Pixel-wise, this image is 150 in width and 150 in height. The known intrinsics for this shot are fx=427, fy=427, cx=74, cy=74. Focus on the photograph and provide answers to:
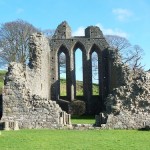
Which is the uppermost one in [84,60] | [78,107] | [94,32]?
[94,32]

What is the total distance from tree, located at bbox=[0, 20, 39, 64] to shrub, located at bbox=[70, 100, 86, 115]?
811 centimetres

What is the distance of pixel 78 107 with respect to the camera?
3531 centimetres

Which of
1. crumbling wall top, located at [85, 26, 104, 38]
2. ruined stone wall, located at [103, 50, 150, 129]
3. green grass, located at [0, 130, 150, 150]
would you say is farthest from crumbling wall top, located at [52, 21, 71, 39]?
green grass, located at [0, 130, 150, 150]

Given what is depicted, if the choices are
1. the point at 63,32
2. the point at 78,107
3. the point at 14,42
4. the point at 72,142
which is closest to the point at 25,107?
the point at 72,142

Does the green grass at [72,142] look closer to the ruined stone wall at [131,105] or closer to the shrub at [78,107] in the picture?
the ruined stone wall at [131,105]

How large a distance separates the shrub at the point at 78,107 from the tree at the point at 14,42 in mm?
8109

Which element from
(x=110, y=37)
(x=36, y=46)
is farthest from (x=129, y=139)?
(x=110, y=37)

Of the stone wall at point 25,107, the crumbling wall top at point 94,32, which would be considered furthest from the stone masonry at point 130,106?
the crumbling wall top at point 94,32

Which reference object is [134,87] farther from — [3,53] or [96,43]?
[3,53]

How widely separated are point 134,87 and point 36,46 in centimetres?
746

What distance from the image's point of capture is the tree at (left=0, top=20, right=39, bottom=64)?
41.3 meters

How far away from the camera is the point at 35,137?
16188mm

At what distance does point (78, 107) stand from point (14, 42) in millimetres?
10763

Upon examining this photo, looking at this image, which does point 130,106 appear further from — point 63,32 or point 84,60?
point 63,32
